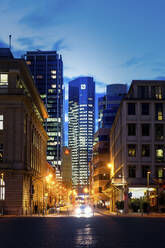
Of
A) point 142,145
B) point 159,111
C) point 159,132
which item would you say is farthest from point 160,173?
point 159,111

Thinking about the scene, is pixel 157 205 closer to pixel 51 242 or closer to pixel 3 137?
pixel 3 137

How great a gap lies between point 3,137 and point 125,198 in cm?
2662

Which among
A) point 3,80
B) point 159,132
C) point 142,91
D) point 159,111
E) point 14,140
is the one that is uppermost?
point 142,91

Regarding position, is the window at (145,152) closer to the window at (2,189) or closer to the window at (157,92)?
the window at (157,92)

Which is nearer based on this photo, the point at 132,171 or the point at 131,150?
the point at 132,171

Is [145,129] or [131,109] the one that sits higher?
[131,109]

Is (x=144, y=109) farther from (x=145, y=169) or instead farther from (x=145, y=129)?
(x=145, y=169)

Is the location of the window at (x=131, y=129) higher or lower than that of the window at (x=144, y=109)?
lower

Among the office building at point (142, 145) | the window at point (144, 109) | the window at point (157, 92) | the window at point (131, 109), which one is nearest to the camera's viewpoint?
the office building at point (142, 145)

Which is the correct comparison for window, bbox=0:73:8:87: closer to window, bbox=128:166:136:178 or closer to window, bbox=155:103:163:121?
window, bbox=128:166:136:178

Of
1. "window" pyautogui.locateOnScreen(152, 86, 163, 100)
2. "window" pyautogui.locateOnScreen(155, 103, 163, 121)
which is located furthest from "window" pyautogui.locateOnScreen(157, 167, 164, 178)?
"window" pyautogui.locateOnScreen(152, 86, 163, 100)

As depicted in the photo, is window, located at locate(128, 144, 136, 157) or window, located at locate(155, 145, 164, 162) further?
window, located at locate(128, 144, 136, 157)

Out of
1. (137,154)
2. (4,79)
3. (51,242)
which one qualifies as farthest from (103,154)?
(51,242)

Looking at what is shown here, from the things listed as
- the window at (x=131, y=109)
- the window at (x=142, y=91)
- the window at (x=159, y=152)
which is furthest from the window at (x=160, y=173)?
the window at (x=142, y=91)
